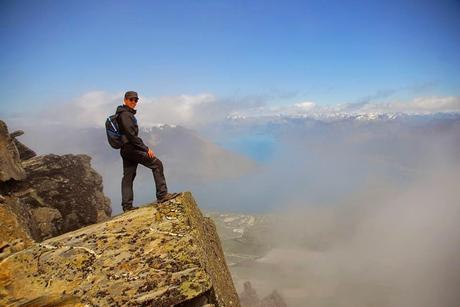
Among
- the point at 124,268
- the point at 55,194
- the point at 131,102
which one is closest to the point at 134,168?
the point at 131,102

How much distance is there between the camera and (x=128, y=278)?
10672 mm

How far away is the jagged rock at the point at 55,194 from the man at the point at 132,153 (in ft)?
21.0

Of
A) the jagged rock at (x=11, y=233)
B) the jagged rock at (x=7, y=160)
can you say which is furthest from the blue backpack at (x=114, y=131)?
the jagged rock at (x=7, y=160)

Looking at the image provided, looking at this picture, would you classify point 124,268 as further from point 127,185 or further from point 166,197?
point 127,185

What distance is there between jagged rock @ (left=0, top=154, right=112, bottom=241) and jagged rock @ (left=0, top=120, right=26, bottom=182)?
0.61 metres

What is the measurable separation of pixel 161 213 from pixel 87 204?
12376 mm

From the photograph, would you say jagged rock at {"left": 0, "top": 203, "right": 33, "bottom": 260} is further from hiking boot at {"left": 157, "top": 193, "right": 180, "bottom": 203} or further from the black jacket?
the black jacket

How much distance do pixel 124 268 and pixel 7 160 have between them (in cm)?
1317

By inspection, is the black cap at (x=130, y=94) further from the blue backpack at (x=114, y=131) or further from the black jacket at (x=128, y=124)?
the blue backpack at (x=114, y=131)

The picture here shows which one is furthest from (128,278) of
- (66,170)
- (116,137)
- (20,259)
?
(66,170)

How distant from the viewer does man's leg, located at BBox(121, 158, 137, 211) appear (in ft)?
54.9

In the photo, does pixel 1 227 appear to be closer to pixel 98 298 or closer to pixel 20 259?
pixel 20 259

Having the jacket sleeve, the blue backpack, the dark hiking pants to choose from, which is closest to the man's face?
the jacket sleeve

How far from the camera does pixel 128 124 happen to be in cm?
1500
